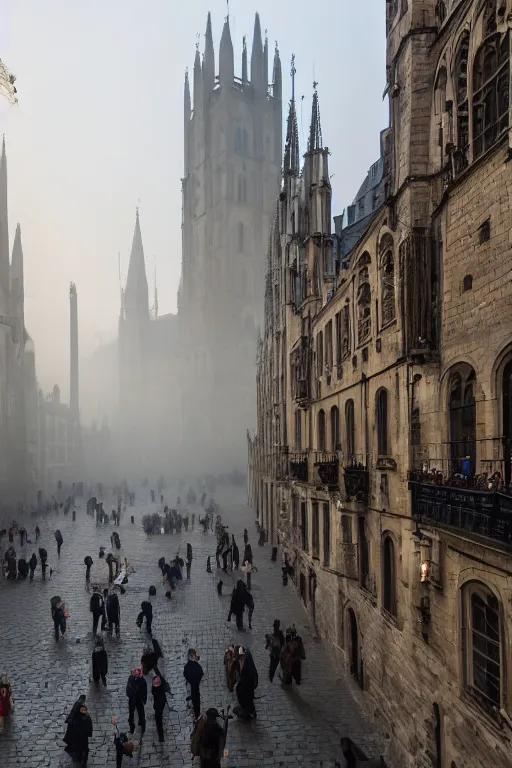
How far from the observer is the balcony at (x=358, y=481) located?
16141mm

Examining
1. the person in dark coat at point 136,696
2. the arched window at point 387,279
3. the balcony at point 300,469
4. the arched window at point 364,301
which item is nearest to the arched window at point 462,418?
the arched window at point 387,279

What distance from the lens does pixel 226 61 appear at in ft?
281

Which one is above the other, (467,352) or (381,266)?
(381,266)

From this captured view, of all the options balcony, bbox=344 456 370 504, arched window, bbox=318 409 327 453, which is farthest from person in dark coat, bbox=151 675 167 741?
arched window, bbox=318 409 327 453

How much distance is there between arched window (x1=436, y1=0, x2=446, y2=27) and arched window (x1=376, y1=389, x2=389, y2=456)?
774 cm

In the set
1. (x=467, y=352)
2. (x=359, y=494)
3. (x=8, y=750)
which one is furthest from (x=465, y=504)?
(x=8, y=750)

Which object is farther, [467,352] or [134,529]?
[134,529]

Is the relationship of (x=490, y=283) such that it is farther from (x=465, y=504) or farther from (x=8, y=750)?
(x=8, y=750)

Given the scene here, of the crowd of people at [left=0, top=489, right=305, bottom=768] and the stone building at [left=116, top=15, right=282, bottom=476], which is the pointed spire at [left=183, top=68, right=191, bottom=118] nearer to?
the stone building at [left=116, top=15, right=282, bottom=476]

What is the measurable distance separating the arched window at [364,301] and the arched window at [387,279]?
118 cm

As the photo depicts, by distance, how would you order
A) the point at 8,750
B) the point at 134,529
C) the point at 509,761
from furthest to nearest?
1. the point at 134,529
2. the point at 8,750
3. the point at 509,761

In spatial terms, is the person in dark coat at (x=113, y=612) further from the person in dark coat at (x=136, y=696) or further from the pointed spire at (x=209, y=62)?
the pointed spire at (x=209, y=62)

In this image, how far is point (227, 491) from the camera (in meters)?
71.6

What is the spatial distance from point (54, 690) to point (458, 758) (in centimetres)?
1022
